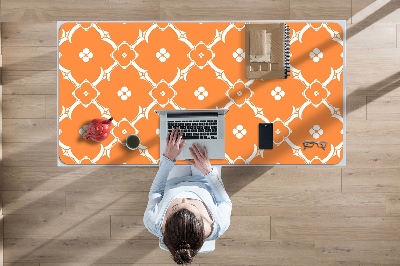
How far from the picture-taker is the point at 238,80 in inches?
83.7

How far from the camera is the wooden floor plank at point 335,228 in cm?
258

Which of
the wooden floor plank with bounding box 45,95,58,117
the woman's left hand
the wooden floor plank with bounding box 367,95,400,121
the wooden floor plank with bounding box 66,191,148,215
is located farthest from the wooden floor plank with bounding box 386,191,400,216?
the wooden floor plank with bounding box 45,95,58,117

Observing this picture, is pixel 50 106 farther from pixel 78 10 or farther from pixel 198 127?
pixel 198 127

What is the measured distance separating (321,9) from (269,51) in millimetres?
745

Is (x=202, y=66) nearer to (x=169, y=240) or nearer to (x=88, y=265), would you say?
(x=169, y=240)

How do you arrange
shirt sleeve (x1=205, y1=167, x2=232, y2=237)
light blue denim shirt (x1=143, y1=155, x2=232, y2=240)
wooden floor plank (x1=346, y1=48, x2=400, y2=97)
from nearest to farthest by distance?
light blue denim shirt (x1=143, y1=155, x2=232, y2=240) < shirt sleeve (x1=205, y1=167, x2=232, y2=237) < wooden floor plank (x1=346, y1=48, x2=400, y2=97)

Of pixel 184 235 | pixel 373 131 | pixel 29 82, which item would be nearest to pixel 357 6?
pixel 373 131

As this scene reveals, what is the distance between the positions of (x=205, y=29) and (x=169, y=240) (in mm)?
1133

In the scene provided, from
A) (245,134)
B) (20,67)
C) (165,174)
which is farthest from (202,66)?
(20,67)

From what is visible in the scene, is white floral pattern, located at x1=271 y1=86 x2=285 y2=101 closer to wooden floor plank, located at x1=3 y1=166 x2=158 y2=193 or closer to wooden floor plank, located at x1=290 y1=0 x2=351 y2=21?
wooden floor plank, located at x1=290 y1=0 x2=351 y2=21

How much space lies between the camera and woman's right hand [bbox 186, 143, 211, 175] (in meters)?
2.00

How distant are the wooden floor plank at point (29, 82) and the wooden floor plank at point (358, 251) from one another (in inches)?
79.6

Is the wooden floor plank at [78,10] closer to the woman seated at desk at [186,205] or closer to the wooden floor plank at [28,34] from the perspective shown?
the wooden floor plank at [28,34]

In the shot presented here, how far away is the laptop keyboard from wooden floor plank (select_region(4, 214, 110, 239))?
94cm
